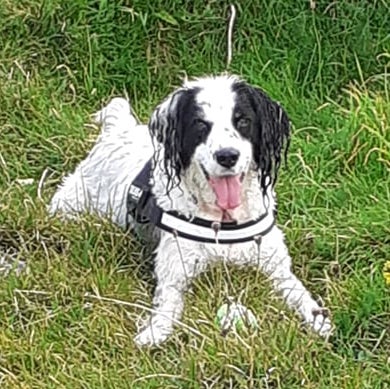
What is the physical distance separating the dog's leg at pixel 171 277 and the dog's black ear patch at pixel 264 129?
1.20 ft

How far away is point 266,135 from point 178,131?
0.99 ft

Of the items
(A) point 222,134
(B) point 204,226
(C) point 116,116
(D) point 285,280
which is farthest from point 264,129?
(C) point 116,116

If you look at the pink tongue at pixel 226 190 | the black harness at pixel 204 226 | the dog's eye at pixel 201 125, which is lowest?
the black harness at pixel 204 226

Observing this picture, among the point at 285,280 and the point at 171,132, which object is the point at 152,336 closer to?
the point at 285,280

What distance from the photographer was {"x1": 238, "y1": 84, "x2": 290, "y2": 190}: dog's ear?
4.59 m

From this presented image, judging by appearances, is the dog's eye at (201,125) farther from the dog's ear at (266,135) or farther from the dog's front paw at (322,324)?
the dog's front paw at (322,324)

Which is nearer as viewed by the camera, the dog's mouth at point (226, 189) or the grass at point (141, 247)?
the grass at point (141, 247)

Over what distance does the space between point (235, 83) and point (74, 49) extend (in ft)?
6.25

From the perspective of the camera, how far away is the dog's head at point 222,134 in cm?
442

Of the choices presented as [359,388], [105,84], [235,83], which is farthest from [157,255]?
[105,84]

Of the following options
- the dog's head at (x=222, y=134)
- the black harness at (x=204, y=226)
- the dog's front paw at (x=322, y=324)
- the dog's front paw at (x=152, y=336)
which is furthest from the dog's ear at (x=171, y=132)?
the dog's front paw at (x=322, y=324)

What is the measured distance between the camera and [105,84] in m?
6.27

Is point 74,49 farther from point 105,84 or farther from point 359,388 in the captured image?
point 359,388

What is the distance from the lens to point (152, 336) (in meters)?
4.21
